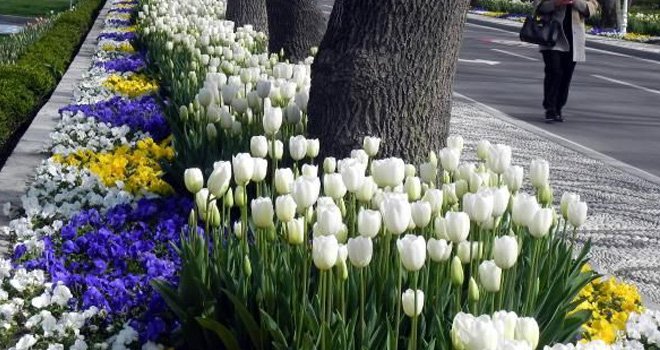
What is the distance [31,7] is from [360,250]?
2661 centimetres

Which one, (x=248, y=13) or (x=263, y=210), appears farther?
(x=248, y=13)

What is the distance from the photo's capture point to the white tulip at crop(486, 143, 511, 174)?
3867 millimetres

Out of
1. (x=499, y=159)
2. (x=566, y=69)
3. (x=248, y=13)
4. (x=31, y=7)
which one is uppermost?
(x=499, y=159)

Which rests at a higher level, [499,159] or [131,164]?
[499,159]

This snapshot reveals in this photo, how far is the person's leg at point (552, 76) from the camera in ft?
37.1

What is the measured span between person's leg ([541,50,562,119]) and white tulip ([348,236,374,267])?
28.6 ft

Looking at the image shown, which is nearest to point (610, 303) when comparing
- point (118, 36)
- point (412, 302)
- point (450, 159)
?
point (450, 159)

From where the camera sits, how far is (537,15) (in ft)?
36.8

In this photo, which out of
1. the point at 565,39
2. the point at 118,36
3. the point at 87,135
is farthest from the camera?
the point at 118,36

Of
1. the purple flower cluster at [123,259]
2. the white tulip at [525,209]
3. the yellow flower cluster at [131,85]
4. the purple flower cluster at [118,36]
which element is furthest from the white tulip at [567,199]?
the purple flower cluster at [118,36]

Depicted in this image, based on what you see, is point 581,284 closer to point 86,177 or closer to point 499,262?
point 499,262

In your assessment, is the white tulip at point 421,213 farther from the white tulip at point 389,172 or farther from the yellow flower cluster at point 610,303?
the yellow flower cluster at point 610,303

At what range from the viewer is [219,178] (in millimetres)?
3539

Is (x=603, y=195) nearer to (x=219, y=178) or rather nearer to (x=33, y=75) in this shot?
(x=219, y=178)
